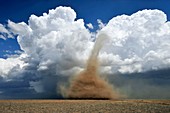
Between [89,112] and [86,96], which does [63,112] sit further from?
[86,96]

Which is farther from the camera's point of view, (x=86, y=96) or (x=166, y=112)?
(x=86, y=96)

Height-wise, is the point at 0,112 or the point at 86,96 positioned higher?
the point at 86,96

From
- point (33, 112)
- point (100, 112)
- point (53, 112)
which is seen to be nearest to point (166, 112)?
point (100, 112)

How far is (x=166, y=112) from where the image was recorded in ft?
163

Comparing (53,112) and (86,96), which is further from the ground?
(86,96)

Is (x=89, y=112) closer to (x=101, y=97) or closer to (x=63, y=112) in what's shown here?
(x=63, y=112)

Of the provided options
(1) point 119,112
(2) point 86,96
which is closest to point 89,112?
(1) point 119,112

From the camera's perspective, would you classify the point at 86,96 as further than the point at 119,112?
Yes

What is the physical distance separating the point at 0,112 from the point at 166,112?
29.9 meters

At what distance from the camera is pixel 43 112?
165 ft

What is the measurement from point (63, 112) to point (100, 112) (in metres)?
6.55

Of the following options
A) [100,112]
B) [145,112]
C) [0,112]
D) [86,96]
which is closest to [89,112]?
[100,112]

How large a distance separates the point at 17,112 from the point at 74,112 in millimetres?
10479

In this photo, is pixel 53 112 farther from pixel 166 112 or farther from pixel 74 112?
pixel 166 112
